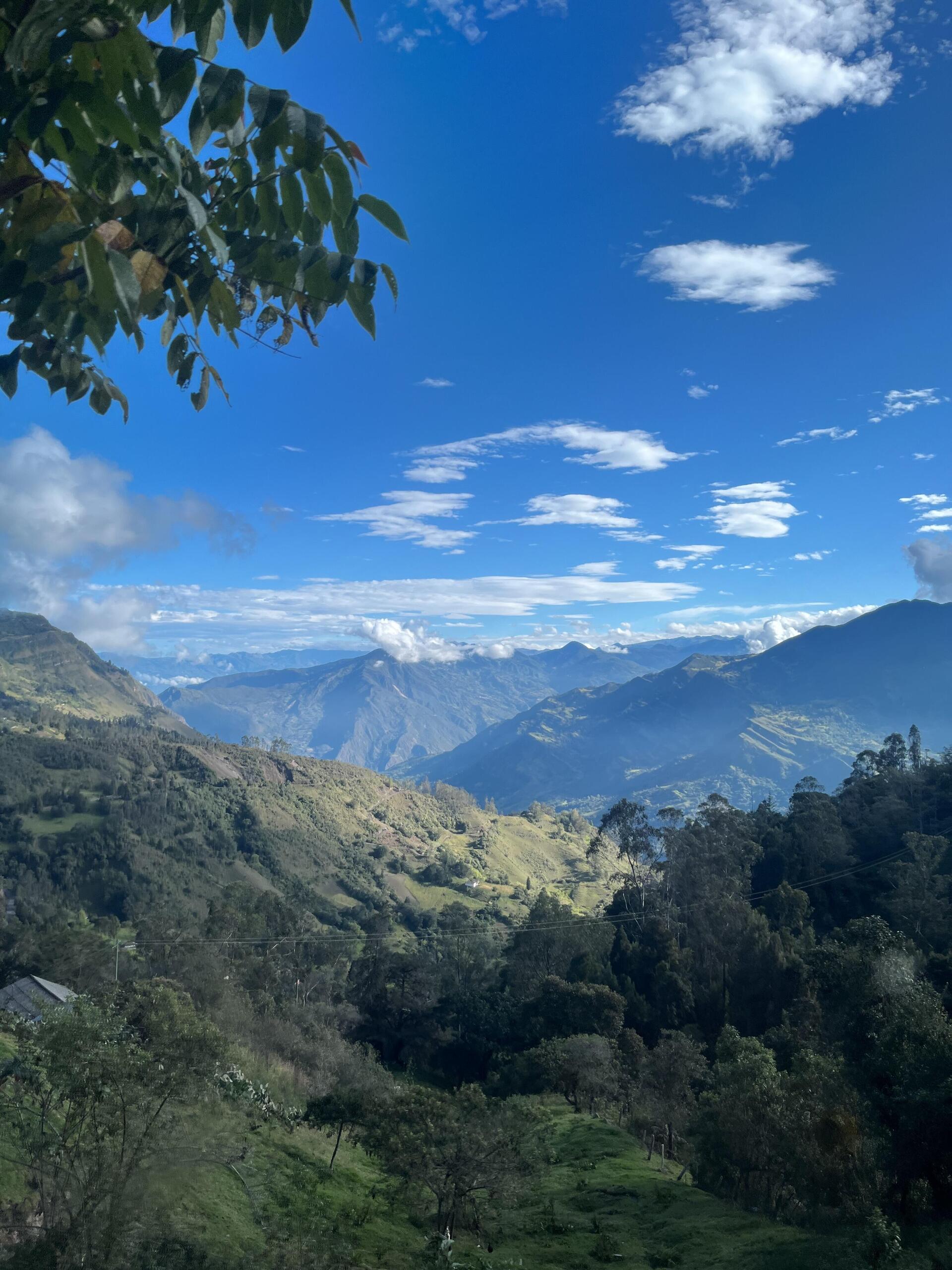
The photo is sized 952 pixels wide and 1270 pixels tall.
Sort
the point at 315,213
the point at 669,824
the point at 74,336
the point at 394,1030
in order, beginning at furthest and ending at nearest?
the point at 669,824 < the point at 394,1030 < the point at 74,336 < the point at 315,213

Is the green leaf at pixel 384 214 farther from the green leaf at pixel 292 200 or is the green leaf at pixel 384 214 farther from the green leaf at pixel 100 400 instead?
the green leaf at pixel 100 400

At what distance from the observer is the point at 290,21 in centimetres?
140

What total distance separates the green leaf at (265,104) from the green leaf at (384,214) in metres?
0.23

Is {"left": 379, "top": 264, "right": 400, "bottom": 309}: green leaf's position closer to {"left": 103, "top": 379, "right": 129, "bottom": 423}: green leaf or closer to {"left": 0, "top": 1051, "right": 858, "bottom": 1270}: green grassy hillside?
{"left": 103, "top": 379, "right": 129, "bottom": 423}: green leaf

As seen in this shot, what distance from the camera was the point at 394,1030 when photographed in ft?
168

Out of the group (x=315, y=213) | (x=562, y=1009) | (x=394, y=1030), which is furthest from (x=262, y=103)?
(x=394, y=1030)

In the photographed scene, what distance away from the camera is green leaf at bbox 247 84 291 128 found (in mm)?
1473

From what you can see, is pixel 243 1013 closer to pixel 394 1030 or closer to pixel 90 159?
pixel 394 1030

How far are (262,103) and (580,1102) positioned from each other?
43.6 meters

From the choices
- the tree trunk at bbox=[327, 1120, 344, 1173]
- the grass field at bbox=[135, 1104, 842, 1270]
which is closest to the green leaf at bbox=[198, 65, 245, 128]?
the grass field at bbox=[135, 1104, 842, 1270]

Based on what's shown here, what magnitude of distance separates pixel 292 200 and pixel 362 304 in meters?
0.27

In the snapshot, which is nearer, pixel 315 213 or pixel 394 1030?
pixel 315 213

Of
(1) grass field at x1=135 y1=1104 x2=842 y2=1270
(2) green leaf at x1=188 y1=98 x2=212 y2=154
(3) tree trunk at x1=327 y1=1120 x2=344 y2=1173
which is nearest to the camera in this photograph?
(2) green leaf at x1=188 y1=98 x2=212 y2=154

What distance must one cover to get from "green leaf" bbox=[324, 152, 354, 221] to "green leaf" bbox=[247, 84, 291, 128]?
0.44 feet
